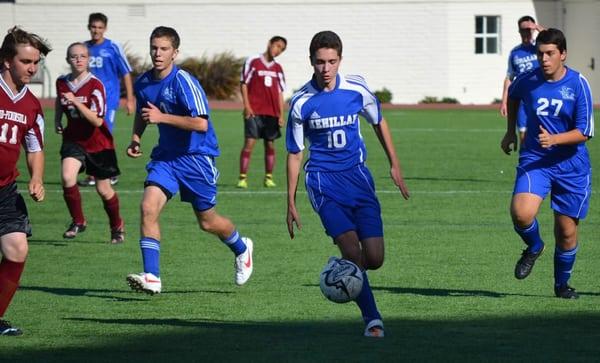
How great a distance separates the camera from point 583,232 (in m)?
13.2

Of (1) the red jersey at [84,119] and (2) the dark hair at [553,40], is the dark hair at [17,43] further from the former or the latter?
(1) the red jersey at [84,119]

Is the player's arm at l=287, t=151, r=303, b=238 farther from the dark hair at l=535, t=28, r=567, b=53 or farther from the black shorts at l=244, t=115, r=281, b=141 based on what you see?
the black shorts at l=244, t=115, r=281, b=141

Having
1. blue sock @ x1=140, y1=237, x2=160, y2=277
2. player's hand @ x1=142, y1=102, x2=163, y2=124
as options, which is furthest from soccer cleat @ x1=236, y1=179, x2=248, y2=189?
player's hand @ x1=142, y1=102, x2=163, y2=124

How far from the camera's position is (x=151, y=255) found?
9.54 meters

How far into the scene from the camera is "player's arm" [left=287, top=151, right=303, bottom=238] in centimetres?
816

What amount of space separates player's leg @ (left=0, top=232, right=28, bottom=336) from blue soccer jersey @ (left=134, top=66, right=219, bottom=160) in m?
1.96

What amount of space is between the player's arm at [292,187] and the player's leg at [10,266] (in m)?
1.69

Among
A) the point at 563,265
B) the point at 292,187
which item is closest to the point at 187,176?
the point at 292,187

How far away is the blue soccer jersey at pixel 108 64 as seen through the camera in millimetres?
18219

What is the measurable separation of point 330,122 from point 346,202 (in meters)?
0.53

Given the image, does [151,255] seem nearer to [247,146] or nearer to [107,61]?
[107,61]

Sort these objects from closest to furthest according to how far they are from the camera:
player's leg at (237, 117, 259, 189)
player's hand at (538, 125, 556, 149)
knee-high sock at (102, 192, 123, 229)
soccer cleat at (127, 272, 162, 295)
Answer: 1. player's hand at (538, 125, 556, 149)
2. soccer cleat at (127, 272, 162, 295)
3. knee-high sock at (102, 192, 123, 229)
4. player's leg at (237, 117, 259, 189)

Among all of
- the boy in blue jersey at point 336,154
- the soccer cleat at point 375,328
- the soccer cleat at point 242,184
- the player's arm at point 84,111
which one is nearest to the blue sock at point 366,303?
the soccer cleat at point 375,328

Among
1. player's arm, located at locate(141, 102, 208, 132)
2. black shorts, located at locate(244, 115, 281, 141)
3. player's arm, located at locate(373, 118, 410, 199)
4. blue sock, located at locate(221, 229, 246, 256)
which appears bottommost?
blue sock, located at locate(221, 229, 246, 256)
